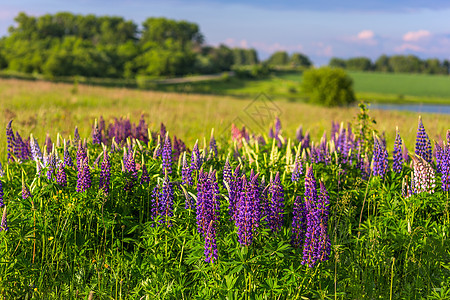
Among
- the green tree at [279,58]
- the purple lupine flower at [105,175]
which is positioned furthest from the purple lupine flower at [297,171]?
the green tree at [279,58]

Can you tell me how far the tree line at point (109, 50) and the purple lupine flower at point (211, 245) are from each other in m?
75.9

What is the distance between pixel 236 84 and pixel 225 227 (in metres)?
89.9

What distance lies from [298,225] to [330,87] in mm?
50393

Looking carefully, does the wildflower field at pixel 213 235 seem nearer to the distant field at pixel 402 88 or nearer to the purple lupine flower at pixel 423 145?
the purple lupine flower at pixel 423 145

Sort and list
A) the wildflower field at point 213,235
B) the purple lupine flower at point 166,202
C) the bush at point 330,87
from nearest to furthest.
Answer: the wildflower field at point 213,235
the purple lupine flower at point 166,202
the bush at point 330,87

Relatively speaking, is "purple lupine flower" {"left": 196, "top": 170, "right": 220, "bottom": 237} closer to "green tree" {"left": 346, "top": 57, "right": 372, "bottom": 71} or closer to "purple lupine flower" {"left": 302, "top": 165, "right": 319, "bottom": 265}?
"purple lupine flower" {"left": 302, "top": 165, "right": 319, "bottom": 265}

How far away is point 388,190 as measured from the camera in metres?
4.16

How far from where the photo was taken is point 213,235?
304cm

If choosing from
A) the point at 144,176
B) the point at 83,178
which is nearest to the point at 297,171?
the point at 144,176

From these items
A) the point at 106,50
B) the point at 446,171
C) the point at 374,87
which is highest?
the point at 106,50

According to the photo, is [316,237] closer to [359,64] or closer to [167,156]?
[167,156]

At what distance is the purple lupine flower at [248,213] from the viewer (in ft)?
9.78

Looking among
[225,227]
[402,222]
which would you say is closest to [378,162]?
[402,222]

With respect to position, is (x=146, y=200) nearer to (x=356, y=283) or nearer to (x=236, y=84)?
(x=356, y=283)
